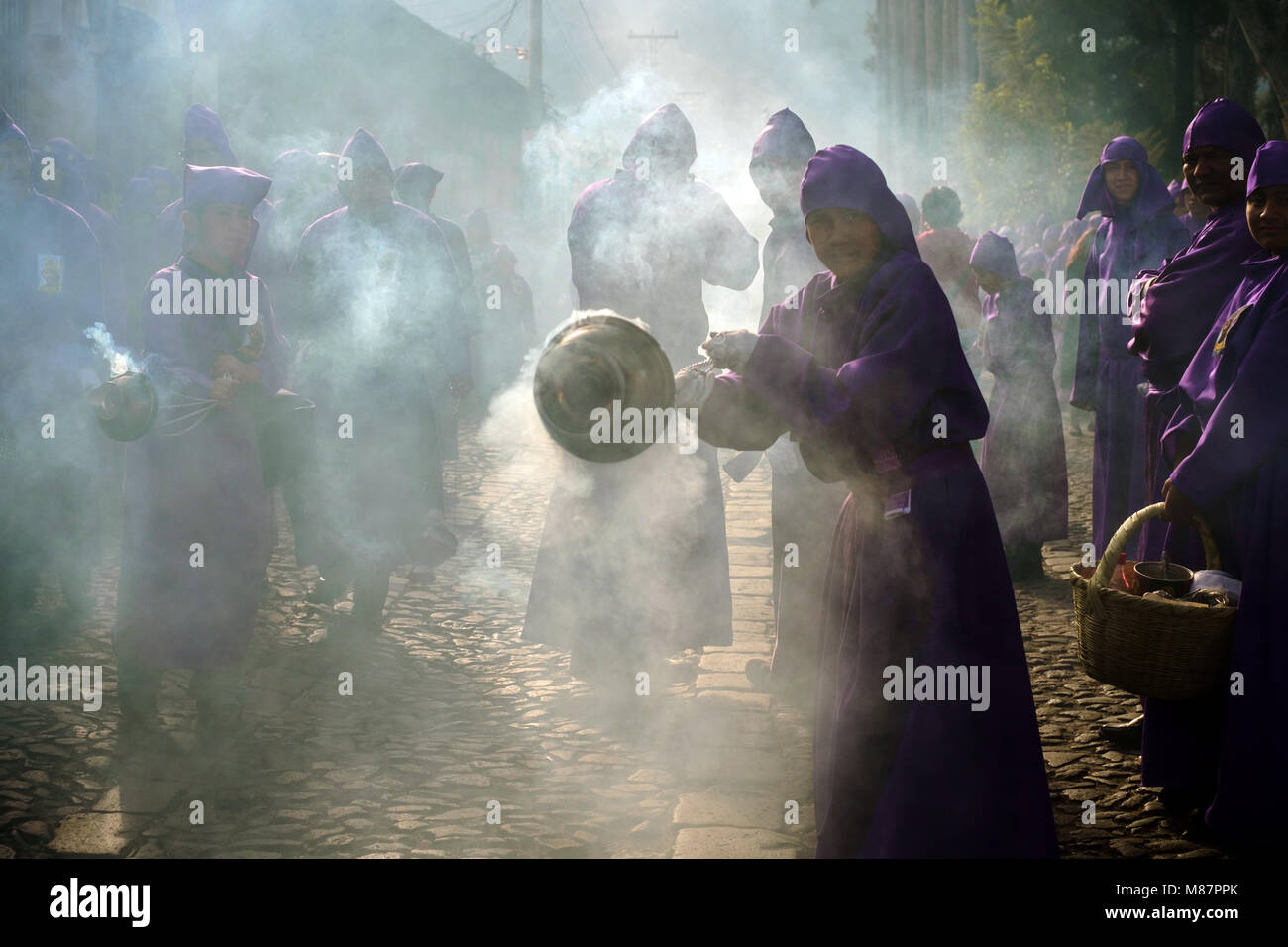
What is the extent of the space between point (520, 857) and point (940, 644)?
1.55m

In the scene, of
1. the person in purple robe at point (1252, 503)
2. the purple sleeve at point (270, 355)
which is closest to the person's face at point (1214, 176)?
the person in purple robe at point (1252, 503)

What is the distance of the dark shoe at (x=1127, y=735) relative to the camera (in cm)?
507

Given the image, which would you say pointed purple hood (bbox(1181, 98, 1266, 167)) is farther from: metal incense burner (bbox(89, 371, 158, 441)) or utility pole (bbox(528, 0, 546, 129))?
utility pole (bbox(528, 0, 546, 129))

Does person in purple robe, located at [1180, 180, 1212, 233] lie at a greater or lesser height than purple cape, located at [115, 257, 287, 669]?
greater

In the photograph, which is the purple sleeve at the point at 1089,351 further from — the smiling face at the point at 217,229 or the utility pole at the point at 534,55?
the utility pole at the point at 534,55

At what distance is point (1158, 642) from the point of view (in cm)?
384

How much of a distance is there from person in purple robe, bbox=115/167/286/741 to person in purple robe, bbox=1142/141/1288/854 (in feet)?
11.9

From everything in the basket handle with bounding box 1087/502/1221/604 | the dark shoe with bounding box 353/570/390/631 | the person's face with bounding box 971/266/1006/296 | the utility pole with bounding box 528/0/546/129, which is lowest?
the dark shoe with bounding box 353/570/390/631

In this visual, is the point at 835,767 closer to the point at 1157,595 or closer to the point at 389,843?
the point at 1157,595

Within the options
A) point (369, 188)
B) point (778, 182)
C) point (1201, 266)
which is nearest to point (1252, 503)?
point (1201, 266)

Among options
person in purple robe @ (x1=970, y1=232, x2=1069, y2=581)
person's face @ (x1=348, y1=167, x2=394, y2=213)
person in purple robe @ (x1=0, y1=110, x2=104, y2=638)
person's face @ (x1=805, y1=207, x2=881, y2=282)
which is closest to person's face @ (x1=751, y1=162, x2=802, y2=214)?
person's face @ (x1=348, y1=167, x2=394, y2=213)

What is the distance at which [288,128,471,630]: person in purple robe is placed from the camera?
6613 mm
